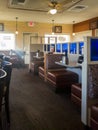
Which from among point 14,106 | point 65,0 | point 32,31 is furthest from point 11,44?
point 14,106

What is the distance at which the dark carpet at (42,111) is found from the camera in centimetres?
259

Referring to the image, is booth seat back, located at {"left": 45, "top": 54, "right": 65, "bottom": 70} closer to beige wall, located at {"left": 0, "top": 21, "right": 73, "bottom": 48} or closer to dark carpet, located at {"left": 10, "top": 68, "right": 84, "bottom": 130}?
dark carpet, located at {"left": 10, "top": 68, "right": 84, "bottom": 130}

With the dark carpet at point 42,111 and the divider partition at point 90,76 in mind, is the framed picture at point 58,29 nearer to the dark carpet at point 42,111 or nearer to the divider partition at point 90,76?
the dark carpet at point 42,111

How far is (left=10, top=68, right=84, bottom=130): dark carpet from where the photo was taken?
2.59 meters

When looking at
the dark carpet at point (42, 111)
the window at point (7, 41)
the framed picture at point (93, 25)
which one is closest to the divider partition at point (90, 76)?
the dark carpet at point (42, 111)

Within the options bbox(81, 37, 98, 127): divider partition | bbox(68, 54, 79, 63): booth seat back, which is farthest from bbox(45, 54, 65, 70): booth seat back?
bbox(81, 37, 98, 127): divider partition

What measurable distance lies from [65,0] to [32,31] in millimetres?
5120

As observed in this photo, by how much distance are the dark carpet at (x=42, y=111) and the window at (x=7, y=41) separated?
6.18 metres

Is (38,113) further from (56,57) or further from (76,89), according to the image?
(56,57)

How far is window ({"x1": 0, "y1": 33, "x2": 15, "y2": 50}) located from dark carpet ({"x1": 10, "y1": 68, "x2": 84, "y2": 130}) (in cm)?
618

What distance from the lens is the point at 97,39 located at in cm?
254

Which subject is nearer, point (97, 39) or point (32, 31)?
point (97, 39)

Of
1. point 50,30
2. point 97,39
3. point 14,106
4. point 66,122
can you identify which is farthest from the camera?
point 50,30

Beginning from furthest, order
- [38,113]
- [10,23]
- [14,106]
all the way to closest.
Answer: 1. [10,23]
2. [14,106]
3. [38,113]
